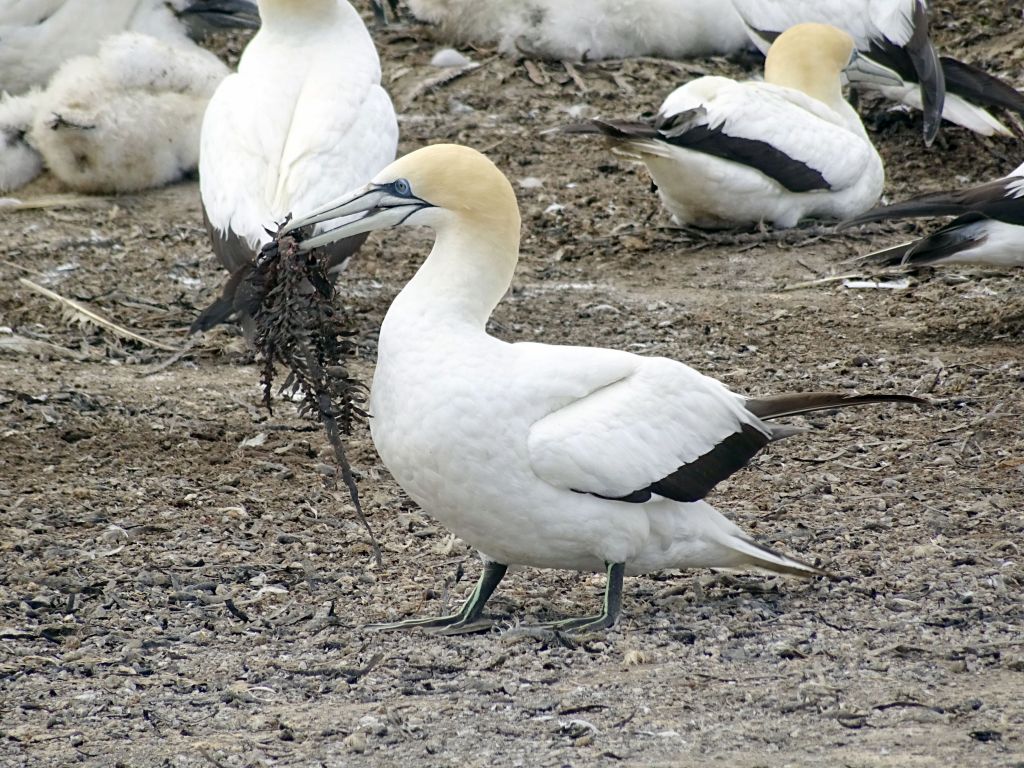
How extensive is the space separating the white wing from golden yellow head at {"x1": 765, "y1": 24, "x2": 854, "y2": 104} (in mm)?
4726

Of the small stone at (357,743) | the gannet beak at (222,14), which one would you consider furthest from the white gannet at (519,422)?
the gannet beak at (222,14)

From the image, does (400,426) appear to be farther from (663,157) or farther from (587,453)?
(663,157)

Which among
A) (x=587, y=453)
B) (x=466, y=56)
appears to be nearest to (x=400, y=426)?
(x=587, y=453)

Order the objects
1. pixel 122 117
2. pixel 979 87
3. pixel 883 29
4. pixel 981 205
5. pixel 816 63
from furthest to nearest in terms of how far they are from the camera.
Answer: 1. pixel 883 29
2. pixel 979 87
3. pixel 816 63
4. pixel 122 117
5. pixel 981 205

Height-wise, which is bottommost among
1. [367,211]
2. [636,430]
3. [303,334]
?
[636,430]

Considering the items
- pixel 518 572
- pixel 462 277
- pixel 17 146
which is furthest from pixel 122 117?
pixel 462 277

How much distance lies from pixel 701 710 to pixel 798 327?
3.53 meters

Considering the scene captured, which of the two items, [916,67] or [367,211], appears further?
[916,67]

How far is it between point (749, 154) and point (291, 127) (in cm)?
255

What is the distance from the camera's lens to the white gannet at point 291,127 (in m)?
5.73

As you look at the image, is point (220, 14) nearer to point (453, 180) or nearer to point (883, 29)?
point (883, 29)

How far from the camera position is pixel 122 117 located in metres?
8.21

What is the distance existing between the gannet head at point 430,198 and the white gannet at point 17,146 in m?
4.87

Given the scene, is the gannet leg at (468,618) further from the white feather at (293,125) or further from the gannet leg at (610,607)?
the white feather at (293,125)
